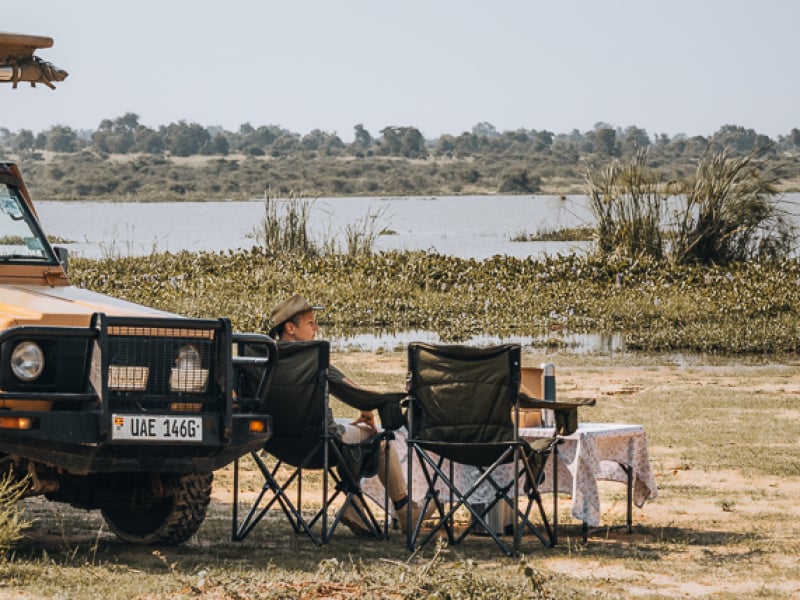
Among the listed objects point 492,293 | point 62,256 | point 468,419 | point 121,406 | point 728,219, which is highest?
point 62,256

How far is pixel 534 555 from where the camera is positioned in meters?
Answer: 8.23

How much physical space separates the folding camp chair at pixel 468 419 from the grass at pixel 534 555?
0.24 meters

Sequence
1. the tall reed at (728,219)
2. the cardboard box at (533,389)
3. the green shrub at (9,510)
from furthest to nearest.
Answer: the tall reed at (728,219), the cardboard box at (533,389), the green shrub at (9,510)

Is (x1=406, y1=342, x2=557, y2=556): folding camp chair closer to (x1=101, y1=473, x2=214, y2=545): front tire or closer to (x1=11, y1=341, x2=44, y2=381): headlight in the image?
(x1=101, y1=473, x2=214, y2=545): front tire

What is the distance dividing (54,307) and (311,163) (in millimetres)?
80645

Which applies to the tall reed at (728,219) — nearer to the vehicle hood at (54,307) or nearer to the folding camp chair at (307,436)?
the folding camp chair at (307,436)

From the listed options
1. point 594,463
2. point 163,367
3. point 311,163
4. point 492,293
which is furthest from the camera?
point 311,163

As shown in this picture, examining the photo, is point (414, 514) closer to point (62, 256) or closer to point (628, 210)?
point (62, 256)

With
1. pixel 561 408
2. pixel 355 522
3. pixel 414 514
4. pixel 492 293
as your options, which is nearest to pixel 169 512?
pixel 355 522

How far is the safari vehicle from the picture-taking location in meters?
7.33

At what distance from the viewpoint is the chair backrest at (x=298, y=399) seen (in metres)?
8.53

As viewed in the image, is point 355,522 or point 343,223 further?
point 343,223

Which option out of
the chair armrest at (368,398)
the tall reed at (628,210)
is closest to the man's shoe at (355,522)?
the chair armrest at (368,398)

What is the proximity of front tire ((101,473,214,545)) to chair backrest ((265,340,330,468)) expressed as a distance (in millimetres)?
516
